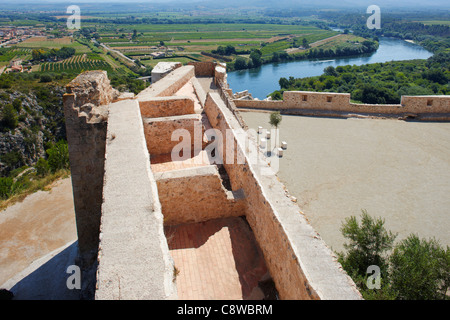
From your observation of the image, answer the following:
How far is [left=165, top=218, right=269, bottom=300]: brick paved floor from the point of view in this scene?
161 inches

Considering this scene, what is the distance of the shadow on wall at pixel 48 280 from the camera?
6.58 m

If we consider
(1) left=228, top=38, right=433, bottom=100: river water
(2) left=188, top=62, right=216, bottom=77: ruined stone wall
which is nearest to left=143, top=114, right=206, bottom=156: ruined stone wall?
(2) left=188, top=62, right=216, bottom=77: ruined stone wall

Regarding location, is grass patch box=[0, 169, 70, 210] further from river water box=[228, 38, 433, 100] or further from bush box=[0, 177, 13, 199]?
river water box=[228, 38, 433, 100]

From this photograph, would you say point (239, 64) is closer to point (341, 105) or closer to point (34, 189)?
point (341, 105)

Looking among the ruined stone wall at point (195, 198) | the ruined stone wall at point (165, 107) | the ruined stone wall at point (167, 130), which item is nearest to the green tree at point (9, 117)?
the ruined stone wall at point (165, 107)

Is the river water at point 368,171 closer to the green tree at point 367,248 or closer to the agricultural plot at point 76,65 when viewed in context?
the green tree at point 367,248

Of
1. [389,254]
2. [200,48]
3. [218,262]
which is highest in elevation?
[200,48]

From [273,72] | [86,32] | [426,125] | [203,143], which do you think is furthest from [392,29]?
[203,143]

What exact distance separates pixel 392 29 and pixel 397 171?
105m

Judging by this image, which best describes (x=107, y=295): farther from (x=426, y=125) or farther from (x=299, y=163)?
(x=426, y=125)

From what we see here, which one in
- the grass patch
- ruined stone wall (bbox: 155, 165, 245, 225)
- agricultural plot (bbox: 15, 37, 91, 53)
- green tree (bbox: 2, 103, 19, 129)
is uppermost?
agricultural plot (bbox: 15, 37, 91, 53)

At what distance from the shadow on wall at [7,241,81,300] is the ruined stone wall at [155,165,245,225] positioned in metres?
2.69

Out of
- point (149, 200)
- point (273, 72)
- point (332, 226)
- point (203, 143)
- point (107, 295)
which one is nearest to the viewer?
point (107, 295)

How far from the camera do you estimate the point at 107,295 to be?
2.50m
